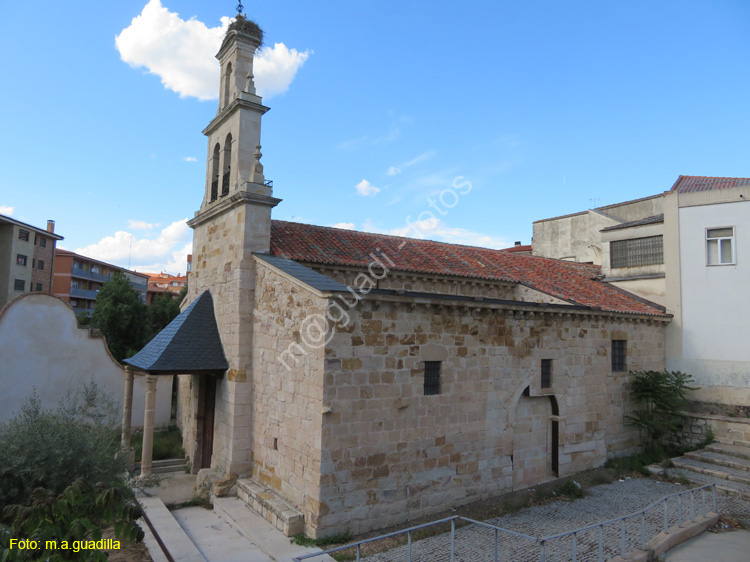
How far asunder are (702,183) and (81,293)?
47879 mm

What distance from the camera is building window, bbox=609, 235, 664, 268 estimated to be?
52.7 feet

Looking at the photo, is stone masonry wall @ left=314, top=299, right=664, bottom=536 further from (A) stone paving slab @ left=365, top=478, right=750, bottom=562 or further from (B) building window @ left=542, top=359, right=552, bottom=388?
(A) stone paving slab @ left=365, top=478, right=750, bottom=562

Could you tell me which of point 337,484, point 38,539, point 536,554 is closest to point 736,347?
point 536,554

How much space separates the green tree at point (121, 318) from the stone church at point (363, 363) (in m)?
12.2

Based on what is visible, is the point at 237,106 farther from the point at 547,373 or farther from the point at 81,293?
the point at 81,293

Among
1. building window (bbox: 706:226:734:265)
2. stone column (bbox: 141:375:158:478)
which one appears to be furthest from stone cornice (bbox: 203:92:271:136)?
building window (bbox: 706:226:734:265)

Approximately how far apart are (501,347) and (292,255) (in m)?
5.36

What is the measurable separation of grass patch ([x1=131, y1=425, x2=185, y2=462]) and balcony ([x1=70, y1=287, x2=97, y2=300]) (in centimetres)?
3370

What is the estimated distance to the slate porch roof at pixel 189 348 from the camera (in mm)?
10312

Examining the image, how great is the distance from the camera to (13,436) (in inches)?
281

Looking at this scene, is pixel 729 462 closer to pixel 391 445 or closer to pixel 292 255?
pixel 391 445

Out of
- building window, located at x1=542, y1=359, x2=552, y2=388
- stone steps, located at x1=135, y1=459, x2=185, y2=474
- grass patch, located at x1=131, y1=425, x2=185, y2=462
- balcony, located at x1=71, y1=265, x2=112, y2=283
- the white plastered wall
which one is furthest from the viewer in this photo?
balcony, located at x1=71, y1=265, x2=112, y2=283

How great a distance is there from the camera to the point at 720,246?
14.4m

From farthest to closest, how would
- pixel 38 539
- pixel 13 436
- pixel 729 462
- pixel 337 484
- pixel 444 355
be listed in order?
pixel 729 462 < pixel 444 355 < pixel 337 484 < pixel 13 436 < pixel 38 539
